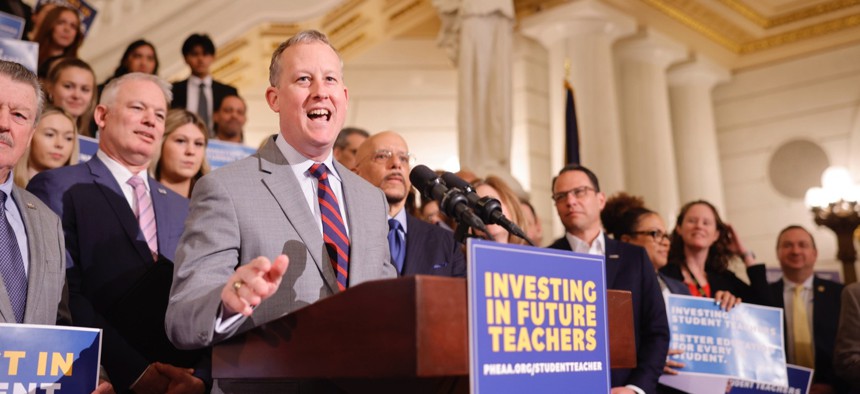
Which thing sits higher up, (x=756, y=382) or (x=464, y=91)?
(x=464, y=91)

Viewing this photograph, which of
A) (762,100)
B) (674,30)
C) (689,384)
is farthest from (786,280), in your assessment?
(762,100)

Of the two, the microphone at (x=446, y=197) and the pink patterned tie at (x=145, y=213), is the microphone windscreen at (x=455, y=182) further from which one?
the pink patterned tie at (x=145, y=213)

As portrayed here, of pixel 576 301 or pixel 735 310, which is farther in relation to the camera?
pixel 735 310

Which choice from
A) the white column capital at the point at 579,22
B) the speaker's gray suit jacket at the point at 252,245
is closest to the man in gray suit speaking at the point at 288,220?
the speaker's gray suit jacket at the point at 252,245

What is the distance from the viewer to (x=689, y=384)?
3.58 meters

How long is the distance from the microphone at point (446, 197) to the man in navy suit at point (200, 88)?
404cm

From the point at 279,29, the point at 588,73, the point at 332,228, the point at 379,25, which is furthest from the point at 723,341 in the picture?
the point at 379,25

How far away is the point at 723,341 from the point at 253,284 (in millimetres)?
2797

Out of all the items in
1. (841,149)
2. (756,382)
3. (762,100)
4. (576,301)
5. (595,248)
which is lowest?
(756,382)

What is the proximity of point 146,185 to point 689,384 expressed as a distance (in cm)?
240

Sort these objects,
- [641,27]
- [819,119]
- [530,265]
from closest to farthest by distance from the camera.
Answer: [530,265] < [641,27] < [819,119]

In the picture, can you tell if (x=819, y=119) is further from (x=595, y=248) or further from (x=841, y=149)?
(x=595, y=248)

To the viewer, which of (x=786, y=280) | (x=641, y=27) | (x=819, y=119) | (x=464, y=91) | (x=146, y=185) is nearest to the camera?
(x=146, y=185)

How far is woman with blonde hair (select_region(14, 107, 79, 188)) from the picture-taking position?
3490 millimetres
